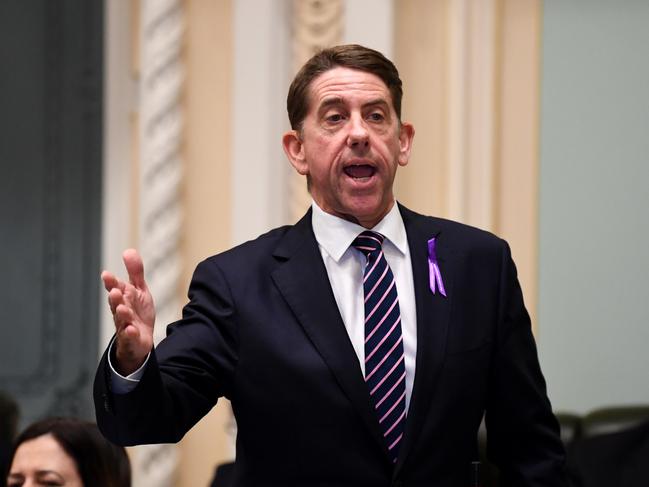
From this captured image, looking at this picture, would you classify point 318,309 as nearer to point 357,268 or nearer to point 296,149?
point 357,268

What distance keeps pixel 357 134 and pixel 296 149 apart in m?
0.22

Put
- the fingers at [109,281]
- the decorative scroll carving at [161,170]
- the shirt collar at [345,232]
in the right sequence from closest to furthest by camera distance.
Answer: the fingers at [109,281]
the shirt collar at [345,232]
the decorative scroll carving at [161,170]

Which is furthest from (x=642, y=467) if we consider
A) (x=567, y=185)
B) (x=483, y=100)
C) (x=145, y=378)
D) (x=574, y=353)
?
(x=145, y=378)

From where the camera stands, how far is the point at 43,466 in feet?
11.1

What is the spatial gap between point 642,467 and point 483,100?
1.43m

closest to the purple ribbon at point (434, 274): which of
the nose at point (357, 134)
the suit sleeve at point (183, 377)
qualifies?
the nose at point (357, 134)

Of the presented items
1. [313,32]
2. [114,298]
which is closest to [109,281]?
[114,298]

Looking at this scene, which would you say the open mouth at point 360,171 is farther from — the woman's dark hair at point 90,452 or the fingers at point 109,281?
the woman's dark hair at point 90,452

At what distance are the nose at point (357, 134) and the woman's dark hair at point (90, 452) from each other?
1378 mm

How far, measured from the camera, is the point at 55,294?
4.79 metres

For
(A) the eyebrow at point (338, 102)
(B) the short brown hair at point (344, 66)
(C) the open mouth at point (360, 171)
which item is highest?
(B) the short brown hair at point (344, 66)

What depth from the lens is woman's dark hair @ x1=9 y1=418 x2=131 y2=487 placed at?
339 centimetres

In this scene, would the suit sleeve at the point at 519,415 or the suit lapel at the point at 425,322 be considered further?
the suit sleeve at the point at 519,415

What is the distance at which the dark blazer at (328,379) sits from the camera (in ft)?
7.35
